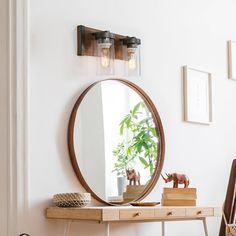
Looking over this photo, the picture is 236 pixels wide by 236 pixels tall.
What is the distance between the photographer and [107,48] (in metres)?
3.13

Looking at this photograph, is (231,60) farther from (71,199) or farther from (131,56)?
(71,199)

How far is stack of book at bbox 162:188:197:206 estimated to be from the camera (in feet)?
10.4

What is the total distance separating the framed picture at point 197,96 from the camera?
148 inches

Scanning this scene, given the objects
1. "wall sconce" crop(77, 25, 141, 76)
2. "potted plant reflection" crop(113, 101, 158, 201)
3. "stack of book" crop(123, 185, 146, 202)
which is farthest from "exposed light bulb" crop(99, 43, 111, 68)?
"stack of book" crop(123, 185, 146, 202)

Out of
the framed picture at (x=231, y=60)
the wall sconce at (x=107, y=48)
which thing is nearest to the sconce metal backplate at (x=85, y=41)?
the wall sconce at (x=107, y=48)

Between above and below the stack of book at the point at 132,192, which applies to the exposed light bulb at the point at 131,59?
above

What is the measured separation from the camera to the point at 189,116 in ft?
12.4

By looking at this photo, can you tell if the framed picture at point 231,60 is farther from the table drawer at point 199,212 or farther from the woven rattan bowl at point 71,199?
the woven rattan bowl at point 71,199

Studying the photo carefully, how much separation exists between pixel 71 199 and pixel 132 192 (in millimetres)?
571

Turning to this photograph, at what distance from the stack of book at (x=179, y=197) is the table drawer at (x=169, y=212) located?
155 millimetres

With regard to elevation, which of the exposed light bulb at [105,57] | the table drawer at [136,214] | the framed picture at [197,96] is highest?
the exposed light bulb at [105,57]
